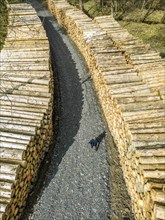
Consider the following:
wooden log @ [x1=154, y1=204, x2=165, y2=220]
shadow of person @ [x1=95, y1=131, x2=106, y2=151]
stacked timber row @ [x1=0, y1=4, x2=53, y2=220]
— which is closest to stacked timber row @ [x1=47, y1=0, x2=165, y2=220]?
wooden log @ [x1=154, y1=204, x2=165, y2=220]

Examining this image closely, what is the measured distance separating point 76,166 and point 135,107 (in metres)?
3.38

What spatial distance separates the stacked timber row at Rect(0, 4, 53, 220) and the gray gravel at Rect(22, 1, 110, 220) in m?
0.72

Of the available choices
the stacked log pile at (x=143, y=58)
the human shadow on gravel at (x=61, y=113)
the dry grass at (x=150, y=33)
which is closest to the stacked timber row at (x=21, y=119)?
the human shadow on gravel at (x=61, y=113)

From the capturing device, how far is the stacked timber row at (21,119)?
29.4 feet

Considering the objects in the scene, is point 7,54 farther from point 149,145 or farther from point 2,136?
point 149,145

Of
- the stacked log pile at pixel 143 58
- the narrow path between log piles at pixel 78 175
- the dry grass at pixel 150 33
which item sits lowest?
the narrow path between log piles at pixel 78 175

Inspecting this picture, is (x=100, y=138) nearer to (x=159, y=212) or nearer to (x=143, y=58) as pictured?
(x=143, y=58)

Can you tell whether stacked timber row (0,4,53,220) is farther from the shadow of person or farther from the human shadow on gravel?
the shadow of person

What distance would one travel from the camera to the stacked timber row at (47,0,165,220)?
27.6 ft

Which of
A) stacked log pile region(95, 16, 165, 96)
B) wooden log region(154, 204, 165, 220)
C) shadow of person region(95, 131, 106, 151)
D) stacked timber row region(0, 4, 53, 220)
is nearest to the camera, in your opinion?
wooden log region(154, 204, 165, 220)

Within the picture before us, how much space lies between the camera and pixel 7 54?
15.1m

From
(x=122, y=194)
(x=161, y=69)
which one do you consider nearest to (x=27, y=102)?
(x=122, y=194)

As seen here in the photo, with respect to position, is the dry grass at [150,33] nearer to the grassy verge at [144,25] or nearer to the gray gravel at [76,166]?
the grassy verge at [144,25]

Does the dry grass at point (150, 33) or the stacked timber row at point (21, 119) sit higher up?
the dry grass at point (150, 33)
